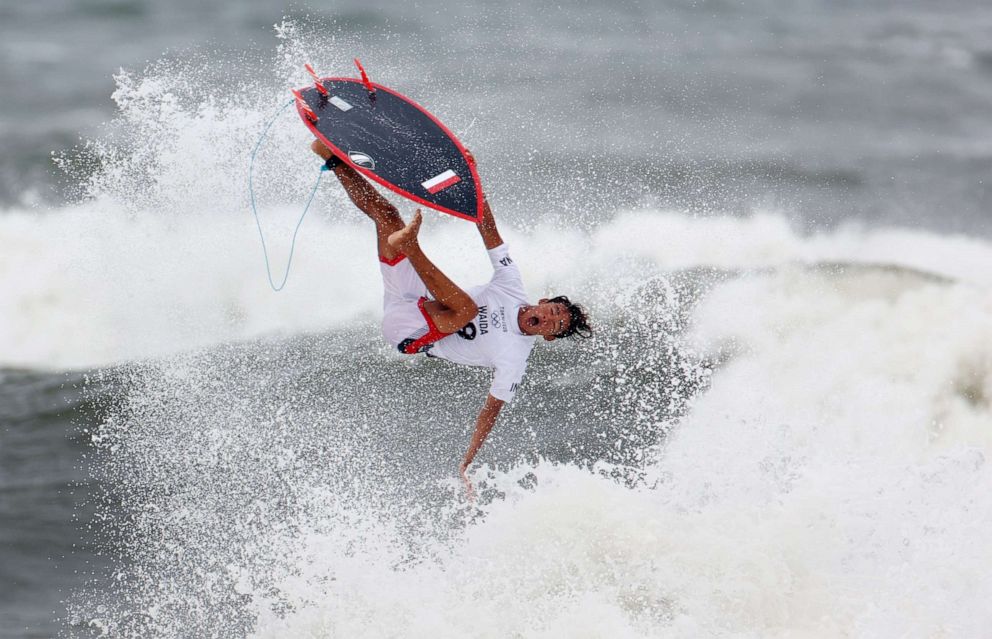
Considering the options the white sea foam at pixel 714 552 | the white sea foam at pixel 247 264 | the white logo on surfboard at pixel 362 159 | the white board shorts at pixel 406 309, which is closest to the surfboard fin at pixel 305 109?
the white logo on surfboard at pixel 362 159

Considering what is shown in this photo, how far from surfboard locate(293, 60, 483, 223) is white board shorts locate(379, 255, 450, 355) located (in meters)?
0.47

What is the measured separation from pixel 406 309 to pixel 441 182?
0.80m

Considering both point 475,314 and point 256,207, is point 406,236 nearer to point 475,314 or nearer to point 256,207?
point 475,314

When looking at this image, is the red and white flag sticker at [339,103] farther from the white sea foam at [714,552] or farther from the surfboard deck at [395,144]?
the white sea foam at [714,552]

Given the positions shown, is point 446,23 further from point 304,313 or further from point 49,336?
point 49,336

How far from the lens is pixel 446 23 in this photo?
10.5m

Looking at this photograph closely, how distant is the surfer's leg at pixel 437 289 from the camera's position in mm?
4352

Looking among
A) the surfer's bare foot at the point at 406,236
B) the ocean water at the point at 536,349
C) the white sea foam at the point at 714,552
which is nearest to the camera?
the surfer's bare foot at the point at 406,236

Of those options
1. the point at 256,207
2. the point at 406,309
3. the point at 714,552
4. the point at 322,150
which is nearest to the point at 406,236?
the point at 406,309

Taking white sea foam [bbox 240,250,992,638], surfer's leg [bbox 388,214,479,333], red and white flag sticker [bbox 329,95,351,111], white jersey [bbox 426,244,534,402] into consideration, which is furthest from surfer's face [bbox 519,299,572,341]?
red and white flag sticker [bbox 329,95,351,111]

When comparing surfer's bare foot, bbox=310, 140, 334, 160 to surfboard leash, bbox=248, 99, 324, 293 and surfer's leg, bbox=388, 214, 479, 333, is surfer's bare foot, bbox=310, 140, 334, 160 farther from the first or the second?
surfboard leash, bbox=248, 99, 324, 293

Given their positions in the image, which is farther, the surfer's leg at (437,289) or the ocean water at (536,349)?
the ocean water at (536,349)

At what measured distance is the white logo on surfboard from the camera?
5031mm

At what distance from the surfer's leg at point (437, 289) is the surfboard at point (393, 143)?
1.37 ft
